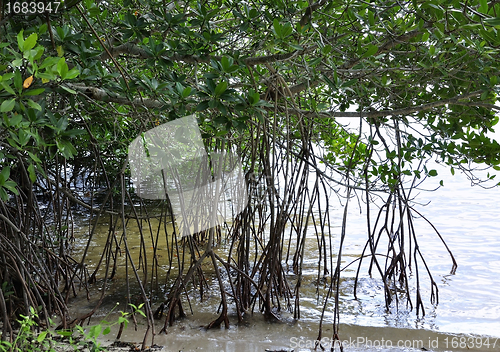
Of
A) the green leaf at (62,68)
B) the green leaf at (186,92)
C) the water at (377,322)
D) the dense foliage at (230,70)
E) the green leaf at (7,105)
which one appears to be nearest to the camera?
the green leaf at (7,105)

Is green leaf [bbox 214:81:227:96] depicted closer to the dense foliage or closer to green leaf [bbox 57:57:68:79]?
the dense foliage

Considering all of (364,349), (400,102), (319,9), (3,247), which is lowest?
(364,349)

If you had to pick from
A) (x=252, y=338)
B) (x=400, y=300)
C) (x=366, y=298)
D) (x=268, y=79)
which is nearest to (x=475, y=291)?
(x=400, y=300)

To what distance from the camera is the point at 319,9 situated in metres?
2.32

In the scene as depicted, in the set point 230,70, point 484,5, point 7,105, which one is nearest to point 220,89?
point 230,70

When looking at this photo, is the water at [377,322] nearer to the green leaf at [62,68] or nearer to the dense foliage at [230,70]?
the dense foliage at [230,70]

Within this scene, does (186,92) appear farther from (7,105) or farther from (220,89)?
(7,105)

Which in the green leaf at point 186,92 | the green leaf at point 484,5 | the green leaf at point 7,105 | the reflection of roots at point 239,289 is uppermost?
the green leaf at point 484,5

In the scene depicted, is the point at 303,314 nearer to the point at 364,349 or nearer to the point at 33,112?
the point at 364,349

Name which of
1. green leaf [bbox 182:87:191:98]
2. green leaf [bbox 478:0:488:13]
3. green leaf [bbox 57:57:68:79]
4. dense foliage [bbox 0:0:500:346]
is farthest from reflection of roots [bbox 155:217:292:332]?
green leaf [bbox 478:0:488:13]

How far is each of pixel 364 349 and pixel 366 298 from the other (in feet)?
2.66

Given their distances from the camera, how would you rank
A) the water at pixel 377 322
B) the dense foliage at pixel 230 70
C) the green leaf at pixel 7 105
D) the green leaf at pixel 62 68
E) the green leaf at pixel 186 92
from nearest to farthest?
the green leaf at pixel 7 105
the green leaf at pixel 62 68
the dense foliage at pixel 230 70
the green leaf at pixel 186 92
the water at pixel 377 322

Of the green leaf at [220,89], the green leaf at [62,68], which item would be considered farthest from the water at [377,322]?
the green leaf at [62,68]

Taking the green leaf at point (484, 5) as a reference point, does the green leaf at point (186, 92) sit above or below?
below
